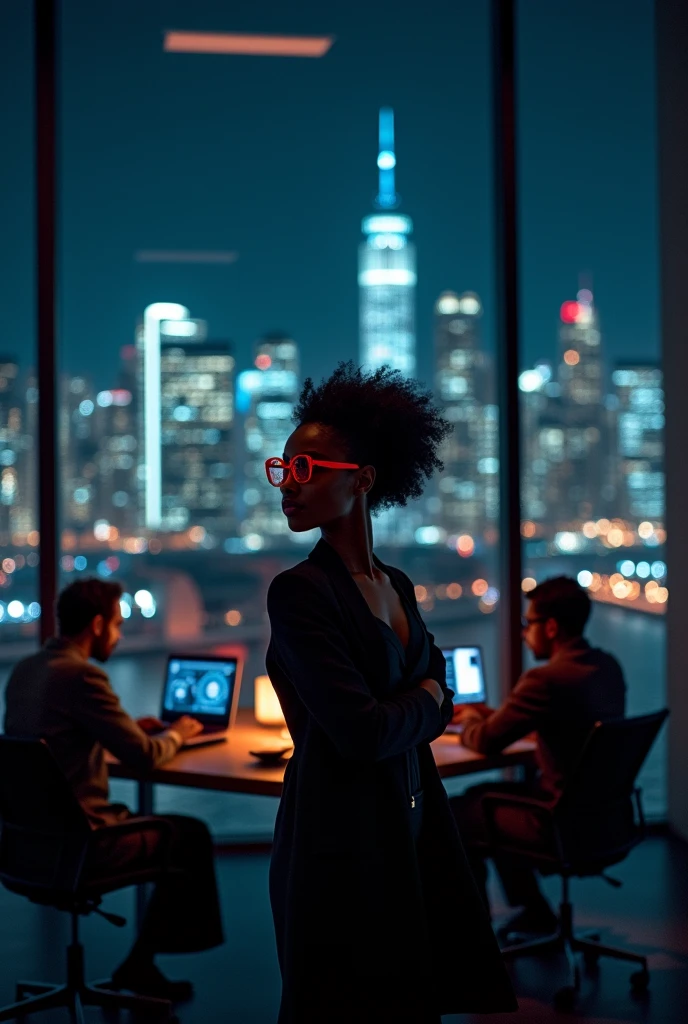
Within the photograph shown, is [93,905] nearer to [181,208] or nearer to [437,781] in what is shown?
[437,781]

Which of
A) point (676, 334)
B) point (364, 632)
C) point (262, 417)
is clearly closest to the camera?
point (364, 632)

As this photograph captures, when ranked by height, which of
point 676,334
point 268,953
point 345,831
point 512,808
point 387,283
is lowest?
point 268,953

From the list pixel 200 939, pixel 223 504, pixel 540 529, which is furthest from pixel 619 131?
pixel 200 939

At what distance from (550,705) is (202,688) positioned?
134 cm

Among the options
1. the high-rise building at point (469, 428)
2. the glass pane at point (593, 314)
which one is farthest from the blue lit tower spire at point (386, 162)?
the glass pane at point (593, 314)

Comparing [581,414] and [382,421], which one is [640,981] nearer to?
[382,421]

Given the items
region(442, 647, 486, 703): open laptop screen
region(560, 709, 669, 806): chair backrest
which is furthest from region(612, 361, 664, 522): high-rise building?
region(560, 709, 669, 806): chair backrest

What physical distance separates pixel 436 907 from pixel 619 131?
4430mm

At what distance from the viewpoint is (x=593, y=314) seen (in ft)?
18.7

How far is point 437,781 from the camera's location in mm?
1932

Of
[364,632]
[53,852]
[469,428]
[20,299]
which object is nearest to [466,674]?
[469,428]

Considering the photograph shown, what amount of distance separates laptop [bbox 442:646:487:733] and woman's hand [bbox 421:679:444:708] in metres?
1.94

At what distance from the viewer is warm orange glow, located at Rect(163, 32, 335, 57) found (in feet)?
15.9

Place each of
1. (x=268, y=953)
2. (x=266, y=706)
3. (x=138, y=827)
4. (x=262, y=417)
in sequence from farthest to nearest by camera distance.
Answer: (x=262, y=417), (x=266, y=706), (x=268, y=953), (x=138, y=827)
